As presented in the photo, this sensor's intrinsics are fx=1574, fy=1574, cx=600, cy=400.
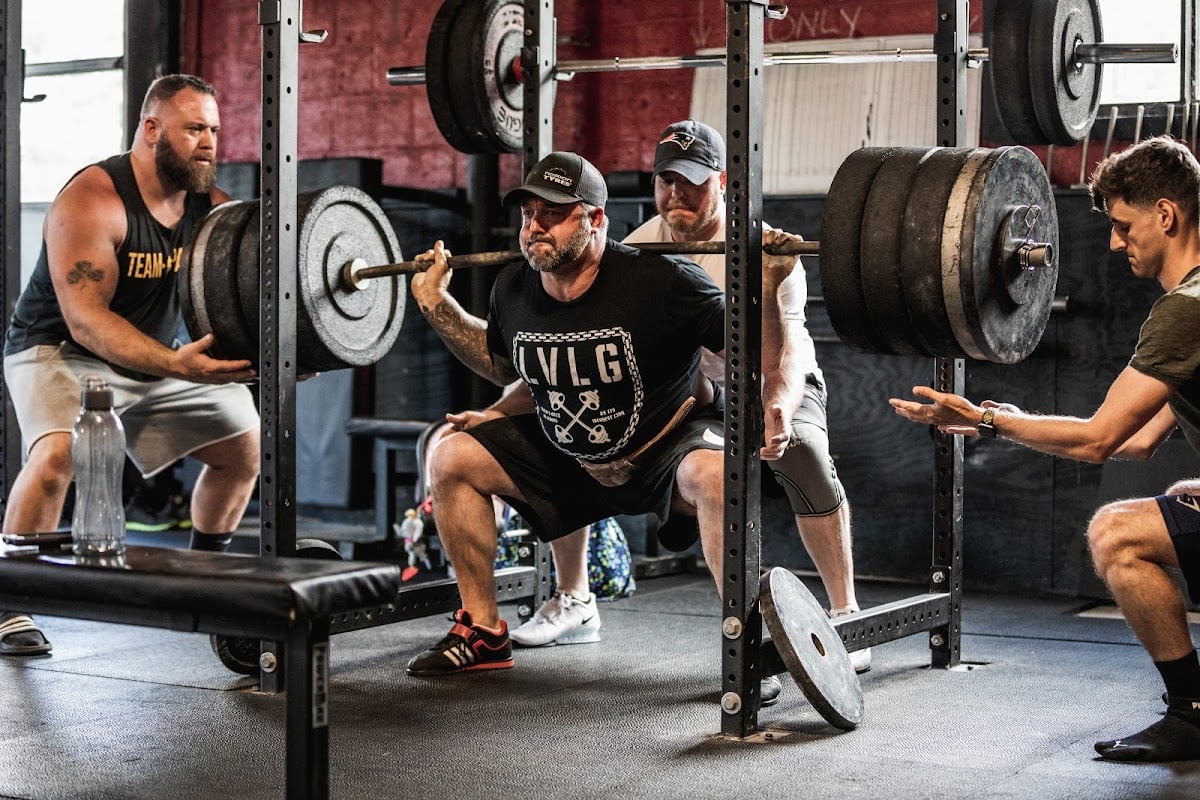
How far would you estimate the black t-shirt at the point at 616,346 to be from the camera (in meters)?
3.44

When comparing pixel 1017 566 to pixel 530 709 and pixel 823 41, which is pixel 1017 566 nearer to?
pixel 823 41

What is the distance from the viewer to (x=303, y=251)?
3604 mm

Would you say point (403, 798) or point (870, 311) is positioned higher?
point (870, 311)

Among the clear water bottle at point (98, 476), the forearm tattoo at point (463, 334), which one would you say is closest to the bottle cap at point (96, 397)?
the clear water bottle at point (98, 476)

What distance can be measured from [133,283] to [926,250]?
210 cm

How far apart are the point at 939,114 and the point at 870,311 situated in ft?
2.74

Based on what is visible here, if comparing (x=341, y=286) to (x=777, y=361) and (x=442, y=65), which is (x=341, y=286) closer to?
(x=442, y=65)

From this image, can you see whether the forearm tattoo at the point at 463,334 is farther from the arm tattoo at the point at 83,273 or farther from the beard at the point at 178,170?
the arm tattoo at the point at 83,273

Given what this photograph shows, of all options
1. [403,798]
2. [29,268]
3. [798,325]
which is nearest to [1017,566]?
[798,325]

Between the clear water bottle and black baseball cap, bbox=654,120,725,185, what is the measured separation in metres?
1.65

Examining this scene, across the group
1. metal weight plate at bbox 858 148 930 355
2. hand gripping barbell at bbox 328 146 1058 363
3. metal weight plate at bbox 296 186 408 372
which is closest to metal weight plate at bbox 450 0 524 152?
metal weight plate at bbox 296 186 408 372

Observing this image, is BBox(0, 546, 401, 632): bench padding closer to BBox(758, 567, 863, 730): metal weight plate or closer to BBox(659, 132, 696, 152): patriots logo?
BBox(758, 567, 863, 730): metal weight plate

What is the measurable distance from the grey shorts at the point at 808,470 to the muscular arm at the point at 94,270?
147cm

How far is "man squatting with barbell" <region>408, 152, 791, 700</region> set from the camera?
346 cm
